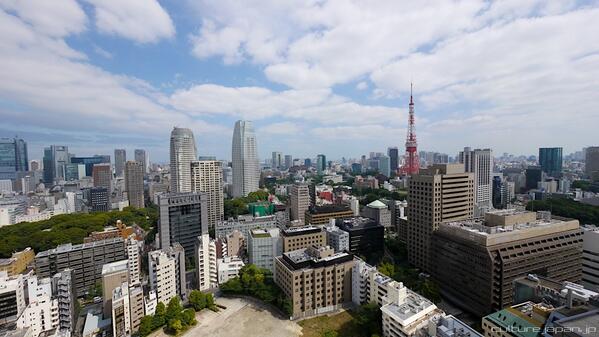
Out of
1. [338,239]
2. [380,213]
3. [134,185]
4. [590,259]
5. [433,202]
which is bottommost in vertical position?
[380,213]

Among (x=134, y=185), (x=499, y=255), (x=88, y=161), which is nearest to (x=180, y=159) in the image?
(x=134, y=185)

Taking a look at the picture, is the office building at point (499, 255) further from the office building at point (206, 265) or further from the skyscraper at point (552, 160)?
the skyscraper at point (552, 160)

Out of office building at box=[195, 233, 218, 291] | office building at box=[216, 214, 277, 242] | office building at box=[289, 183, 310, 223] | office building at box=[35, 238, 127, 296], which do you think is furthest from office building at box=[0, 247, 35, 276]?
office building at box=[289, 183, 310, 223]

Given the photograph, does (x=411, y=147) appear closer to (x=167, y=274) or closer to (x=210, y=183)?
(x=210, y=183)

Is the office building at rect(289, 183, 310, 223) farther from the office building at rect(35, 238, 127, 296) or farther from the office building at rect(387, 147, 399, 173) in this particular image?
the office building at rect(387, 147, 399, 173)

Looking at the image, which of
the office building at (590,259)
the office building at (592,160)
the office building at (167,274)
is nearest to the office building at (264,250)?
the office building at (167,274)

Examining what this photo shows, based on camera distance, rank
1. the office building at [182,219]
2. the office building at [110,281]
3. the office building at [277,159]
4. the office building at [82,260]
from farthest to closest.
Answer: the office building at [277,159]
the office building at [182,219]
the office building at [82,260]
the office building at [110,281]

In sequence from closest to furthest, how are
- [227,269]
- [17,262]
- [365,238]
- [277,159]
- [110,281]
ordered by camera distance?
A: [110,281] → [227,269] → [17,262] → [365,238] → [277,159]
